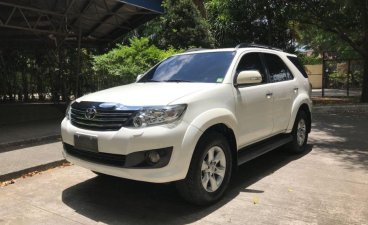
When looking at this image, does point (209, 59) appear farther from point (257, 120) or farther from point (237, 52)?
point (257, 120)

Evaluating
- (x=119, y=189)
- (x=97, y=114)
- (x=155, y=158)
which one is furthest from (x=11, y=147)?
(x=155, y=158)

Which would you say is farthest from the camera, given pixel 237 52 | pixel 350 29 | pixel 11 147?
pixel 350 29

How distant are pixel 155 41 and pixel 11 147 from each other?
36.1ft

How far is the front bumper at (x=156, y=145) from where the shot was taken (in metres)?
4.29

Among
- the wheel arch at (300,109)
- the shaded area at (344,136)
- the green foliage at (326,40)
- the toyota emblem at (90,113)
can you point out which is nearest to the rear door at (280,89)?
the wheel arch at (300,109)

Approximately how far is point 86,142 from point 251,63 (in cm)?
275

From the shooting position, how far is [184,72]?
5.86 m

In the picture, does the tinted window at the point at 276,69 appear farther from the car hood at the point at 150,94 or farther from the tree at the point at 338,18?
the tree at the point at 338,18

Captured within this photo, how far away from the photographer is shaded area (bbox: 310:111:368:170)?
7309 mm

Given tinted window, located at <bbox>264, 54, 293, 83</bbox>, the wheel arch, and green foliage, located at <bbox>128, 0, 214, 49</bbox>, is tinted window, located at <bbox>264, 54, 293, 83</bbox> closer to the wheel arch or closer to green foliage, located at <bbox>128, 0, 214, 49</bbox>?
the wheel arch

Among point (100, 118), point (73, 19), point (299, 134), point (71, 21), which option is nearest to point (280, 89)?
point (299, 134)

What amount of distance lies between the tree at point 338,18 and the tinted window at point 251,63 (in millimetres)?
9648

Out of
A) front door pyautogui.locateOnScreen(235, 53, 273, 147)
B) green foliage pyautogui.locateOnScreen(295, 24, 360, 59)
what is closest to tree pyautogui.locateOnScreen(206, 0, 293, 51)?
green foliage pyautogui.locateOnScreen(295, 24, 360, 59)

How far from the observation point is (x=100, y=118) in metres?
4.61
